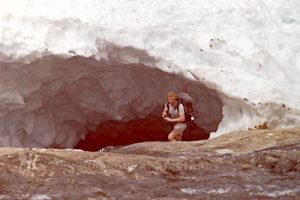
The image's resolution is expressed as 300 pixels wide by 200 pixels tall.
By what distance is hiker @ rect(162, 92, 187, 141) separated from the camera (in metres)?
8.60

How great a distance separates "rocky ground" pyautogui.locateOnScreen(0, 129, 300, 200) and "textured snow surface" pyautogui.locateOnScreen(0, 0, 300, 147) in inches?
140

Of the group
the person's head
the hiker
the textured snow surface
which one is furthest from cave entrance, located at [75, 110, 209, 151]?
the person's head

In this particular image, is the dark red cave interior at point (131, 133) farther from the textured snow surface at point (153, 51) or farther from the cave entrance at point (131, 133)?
the textured snow surface at point (153, 51)

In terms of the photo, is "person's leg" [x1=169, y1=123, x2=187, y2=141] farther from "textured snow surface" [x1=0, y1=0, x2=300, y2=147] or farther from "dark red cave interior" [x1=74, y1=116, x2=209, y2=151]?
"dark red cave interior" [x1=74, y1=116, x2=209, y2=151]

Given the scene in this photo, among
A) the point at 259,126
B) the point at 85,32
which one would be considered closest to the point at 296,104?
the point at 259,126

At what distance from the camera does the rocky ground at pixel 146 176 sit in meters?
4.59

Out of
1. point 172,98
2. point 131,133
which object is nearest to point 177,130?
point 172,98

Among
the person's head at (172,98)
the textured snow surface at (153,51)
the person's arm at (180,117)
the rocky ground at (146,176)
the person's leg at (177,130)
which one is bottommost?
the rocky ground at (146,176)

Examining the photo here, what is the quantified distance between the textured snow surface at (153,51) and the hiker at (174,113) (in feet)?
3.36

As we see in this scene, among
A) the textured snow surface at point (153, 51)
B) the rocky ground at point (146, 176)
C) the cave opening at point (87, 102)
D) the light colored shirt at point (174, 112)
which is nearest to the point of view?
the rocky ground at point (146, 176)

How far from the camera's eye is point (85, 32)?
963 cm

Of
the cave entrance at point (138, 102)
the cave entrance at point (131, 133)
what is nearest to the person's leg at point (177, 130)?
the cave entrance at point (138, 102)

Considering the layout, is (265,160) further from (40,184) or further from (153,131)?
(153,131)

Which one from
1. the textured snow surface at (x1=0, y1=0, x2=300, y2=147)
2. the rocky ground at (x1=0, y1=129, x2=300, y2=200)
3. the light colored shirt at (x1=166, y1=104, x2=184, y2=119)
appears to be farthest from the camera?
the textured snow surface at (x1=0, y1=0, x2=300, y2=147)
